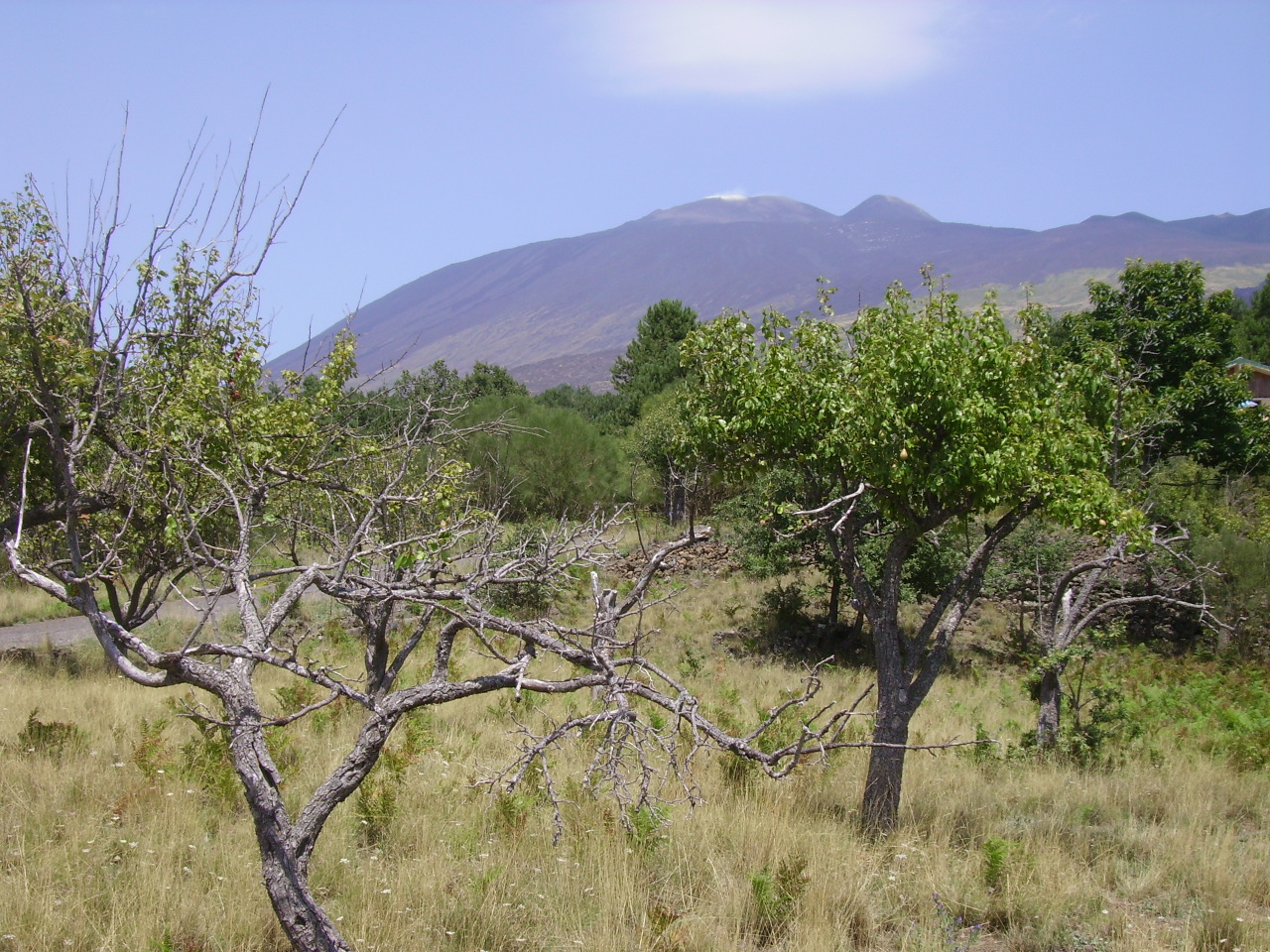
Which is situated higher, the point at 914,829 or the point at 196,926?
the point at 196,926

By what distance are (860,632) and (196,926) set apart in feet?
53.8

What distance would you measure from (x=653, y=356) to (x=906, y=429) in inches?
1868

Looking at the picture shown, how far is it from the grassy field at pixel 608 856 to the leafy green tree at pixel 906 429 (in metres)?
1.06

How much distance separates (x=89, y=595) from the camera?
15.0 feet

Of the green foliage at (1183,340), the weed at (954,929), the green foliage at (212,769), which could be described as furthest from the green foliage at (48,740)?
the green foliage at (1183,340)

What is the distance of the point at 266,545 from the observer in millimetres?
5305

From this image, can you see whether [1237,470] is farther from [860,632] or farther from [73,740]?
[73,740]

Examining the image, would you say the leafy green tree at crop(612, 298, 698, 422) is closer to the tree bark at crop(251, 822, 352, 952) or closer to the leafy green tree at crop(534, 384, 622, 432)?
the leafy green tree at crop(534, 384, 622, 432)

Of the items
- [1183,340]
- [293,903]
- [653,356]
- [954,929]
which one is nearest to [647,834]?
[954,929]

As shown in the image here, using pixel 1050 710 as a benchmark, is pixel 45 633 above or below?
above

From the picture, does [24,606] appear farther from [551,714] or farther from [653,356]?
[653,356]

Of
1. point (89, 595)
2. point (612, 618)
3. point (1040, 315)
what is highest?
point (1040, 315)

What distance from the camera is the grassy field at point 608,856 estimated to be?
4586mm

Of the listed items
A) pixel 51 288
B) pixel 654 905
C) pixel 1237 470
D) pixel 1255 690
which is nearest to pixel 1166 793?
pixel 654 905
